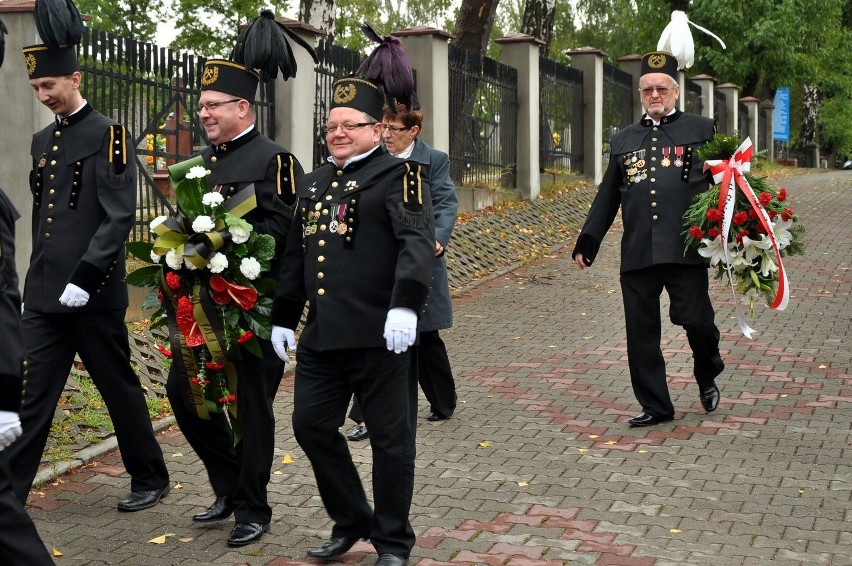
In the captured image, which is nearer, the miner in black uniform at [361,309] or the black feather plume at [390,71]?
the miner in black uniform at [361,309]

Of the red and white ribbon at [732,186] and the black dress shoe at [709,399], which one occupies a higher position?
the red and white ribbon at [732,186]

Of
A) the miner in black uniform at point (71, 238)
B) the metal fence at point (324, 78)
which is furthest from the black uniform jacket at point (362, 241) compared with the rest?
the metal fence at point (324, 78)

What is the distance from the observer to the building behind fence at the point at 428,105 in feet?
31.3

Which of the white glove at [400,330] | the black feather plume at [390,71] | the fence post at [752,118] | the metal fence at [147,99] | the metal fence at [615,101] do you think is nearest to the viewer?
the white glove at [400,330]

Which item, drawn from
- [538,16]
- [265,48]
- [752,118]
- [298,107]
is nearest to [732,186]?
[265,48]

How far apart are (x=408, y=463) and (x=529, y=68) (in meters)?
14.5

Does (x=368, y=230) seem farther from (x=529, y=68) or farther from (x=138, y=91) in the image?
(x=529, y=68)

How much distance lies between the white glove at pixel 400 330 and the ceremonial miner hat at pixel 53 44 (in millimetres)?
2163

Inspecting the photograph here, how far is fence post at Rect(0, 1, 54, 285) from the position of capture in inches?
371

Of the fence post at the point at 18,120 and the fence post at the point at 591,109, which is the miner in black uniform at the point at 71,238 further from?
the fence post at the point at 591,109

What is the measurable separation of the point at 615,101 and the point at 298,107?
11795mm

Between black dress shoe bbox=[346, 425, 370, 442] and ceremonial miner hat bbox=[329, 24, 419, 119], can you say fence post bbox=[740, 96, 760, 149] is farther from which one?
ceremonial miner hat bbox=[329, 24, 419, 119]

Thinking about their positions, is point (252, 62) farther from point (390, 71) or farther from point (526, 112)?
point (526, 112)

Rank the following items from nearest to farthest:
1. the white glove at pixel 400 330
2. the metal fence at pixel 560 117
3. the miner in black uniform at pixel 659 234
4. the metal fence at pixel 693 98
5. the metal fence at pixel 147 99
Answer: the white glove at pixel 400 330
the miner in black uniform at pixel 659 234
the metal fence at pixel 147 99
the metal fence at pixel 560 117
the metal fence at pixel 693 98
